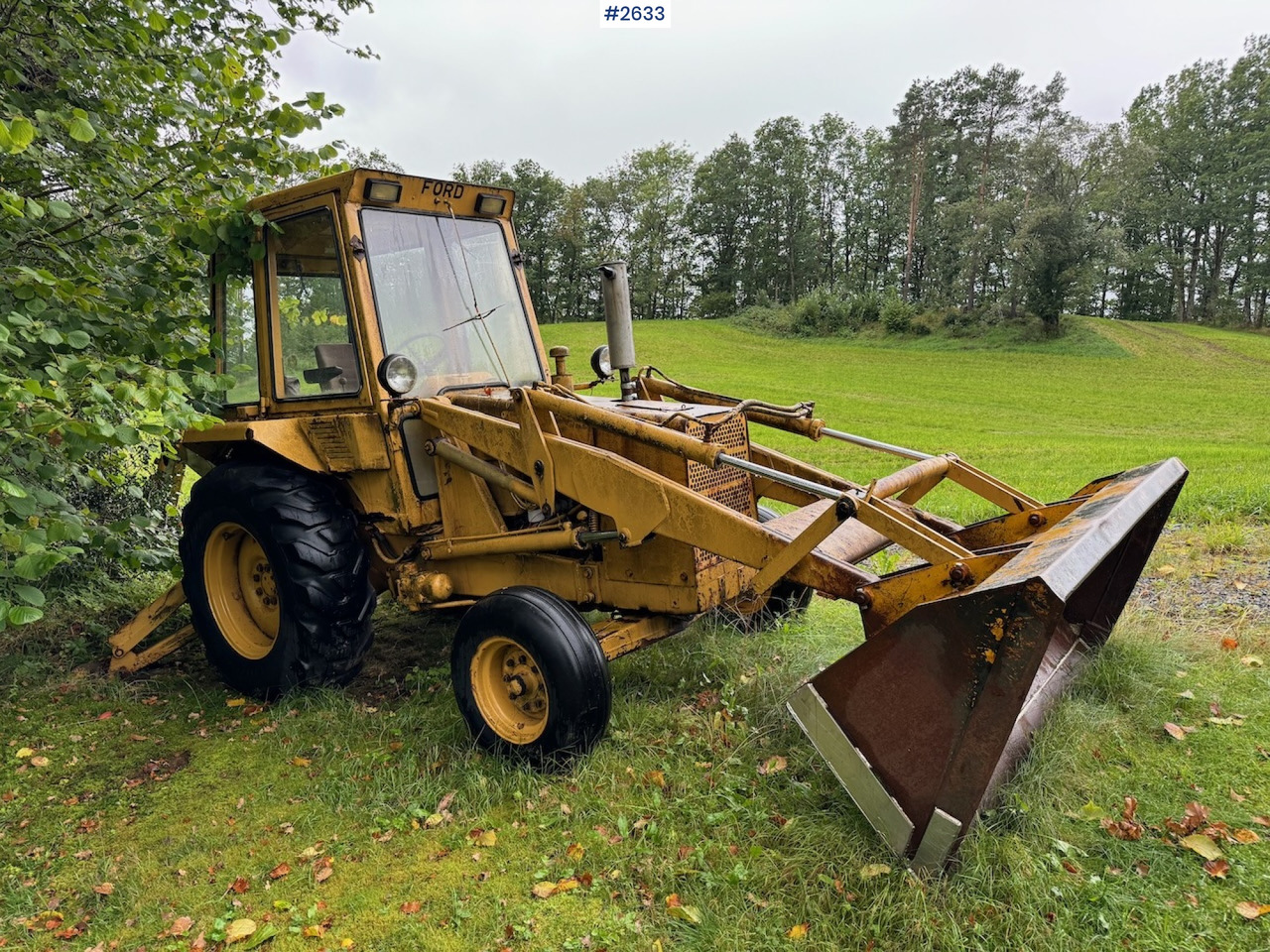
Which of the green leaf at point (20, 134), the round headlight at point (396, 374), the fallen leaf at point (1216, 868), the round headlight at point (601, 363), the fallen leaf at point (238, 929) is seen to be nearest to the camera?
the green leaf at point (20, 134)

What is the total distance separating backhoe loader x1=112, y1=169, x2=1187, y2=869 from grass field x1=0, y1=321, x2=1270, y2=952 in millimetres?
209

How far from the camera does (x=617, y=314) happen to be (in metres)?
4.14

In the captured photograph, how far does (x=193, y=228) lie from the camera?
163 inches

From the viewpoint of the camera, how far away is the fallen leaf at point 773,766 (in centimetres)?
325

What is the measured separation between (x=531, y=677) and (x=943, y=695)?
5.65 feet

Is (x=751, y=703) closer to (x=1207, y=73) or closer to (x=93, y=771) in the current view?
(x=93, y=771)

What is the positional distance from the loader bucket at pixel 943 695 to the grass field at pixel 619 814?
219mm

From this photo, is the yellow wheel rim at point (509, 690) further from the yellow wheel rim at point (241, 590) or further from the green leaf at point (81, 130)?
the green leaf at point (81, 130)

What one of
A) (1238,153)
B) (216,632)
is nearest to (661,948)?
(216,632)

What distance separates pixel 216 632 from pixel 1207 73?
5490 cm

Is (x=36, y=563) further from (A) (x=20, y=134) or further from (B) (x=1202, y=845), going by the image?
(B) (x=1202, y=845)

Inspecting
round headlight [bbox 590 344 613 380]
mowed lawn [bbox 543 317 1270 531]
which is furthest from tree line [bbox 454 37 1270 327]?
round headlight [bbox 590 344 613 380]

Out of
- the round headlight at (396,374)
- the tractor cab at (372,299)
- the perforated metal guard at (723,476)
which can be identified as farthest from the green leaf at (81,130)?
the perforated metal guard at (723,476)

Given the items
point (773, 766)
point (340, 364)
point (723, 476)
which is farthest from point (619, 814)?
point (340, 364)
